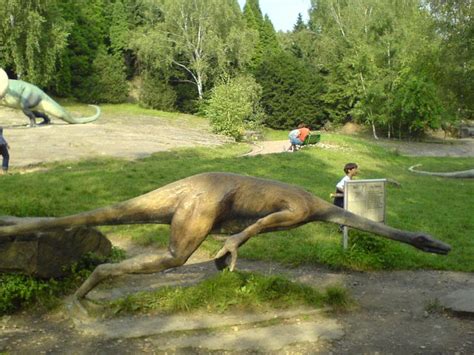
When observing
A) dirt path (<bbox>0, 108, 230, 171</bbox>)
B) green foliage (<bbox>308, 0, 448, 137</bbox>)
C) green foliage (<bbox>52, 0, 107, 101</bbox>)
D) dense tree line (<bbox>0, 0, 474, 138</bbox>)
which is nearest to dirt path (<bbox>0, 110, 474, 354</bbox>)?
dirt path (<bbox>0, 108, 230, 171</bbox>)

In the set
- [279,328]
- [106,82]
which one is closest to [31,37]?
[106,82]

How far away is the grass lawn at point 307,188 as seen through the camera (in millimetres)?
8539

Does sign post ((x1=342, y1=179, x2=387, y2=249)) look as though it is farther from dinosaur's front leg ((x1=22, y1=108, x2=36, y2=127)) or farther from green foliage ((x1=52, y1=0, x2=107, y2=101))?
green foliage ((x1=52, y1=0, x2=107, y2=101))

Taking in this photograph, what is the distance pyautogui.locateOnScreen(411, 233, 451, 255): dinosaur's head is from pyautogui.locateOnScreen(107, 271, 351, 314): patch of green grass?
110 centimetres

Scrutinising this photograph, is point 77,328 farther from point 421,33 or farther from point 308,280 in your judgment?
Result: point 421,33

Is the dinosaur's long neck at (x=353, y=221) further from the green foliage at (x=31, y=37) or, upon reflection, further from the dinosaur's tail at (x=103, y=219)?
the green foliage at (x=31, y=37)

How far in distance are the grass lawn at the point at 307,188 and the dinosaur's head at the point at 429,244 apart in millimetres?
2540

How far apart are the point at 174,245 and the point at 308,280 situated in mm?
2667

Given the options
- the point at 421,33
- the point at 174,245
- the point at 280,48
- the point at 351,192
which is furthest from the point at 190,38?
the point at 174,245

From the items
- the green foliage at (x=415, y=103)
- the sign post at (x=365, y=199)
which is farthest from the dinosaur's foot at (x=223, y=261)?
the green foliage at (x=415, y=103)

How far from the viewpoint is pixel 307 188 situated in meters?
13.5

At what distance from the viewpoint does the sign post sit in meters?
8.24

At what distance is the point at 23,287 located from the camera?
620cm

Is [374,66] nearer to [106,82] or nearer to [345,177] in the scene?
[106,82]
